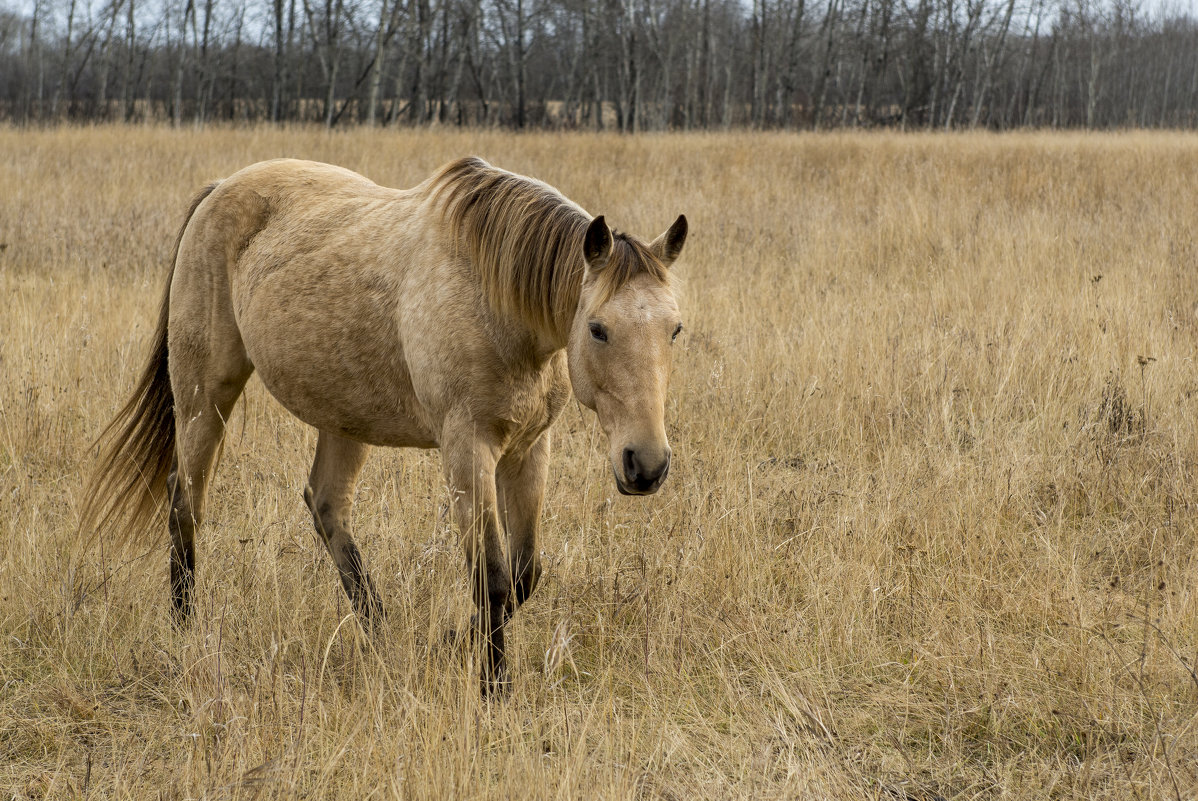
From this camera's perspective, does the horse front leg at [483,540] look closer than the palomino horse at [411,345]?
No

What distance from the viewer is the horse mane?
2.35 m

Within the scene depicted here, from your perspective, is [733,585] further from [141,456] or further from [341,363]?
[141,456]

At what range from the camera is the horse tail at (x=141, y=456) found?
348 cm

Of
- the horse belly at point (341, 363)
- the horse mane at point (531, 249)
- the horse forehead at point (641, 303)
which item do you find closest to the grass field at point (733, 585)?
the horse belly at point (341, 363)

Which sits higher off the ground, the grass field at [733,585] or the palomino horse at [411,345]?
the palomino horse at [411,345]

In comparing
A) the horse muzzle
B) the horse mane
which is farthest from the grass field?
the horse mane

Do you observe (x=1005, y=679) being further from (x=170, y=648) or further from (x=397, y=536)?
(x=170, y=648)

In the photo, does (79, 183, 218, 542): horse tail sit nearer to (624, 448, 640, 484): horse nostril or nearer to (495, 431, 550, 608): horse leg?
(495, 431, 550, 608): horse leg

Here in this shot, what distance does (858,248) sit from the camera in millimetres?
7961

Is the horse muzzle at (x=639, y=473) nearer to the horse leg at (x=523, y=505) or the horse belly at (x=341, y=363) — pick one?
the horse leg at (x=523, y=505)

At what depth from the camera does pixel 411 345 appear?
2.74 m

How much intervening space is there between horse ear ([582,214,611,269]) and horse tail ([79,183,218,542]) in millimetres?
2074

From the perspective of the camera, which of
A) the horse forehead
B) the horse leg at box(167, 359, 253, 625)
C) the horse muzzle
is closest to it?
the horse muzzle

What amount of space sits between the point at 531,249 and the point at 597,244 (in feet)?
1.11
